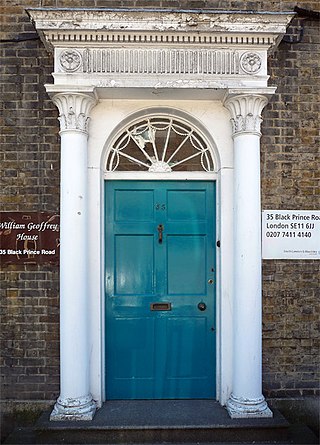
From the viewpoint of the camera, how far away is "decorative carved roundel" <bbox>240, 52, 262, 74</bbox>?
4.71 meters

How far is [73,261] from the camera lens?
15.0 ft

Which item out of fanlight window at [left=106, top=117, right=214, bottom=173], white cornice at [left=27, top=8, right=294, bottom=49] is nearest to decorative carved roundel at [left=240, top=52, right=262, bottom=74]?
white cornice at [left=27, top=8, right=294, bottom=49]

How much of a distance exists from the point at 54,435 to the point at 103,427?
0.47 metres

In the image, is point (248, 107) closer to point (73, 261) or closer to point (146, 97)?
point (146, 97)

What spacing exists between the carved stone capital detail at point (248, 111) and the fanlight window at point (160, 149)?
0.53 m

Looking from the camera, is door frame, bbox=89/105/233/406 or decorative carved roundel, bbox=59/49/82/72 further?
door frame, bbox=89/105/233/406

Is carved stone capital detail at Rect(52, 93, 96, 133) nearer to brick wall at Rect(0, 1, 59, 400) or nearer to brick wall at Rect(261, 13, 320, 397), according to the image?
brick wall at Rect(0, 1, 59, 400)

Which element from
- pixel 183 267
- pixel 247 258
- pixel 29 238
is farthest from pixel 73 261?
pixel 247 258

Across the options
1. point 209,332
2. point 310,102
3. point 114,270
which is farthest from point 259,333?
point 310,102

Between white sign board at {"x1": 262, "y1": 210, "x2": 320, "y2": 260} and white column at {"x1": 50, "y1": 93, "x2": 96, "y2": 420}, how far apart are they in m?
2.00

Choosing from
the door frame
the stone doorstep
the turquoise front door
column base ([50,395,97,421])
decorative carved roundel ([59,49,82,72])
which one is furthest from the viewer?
the turquoise front door

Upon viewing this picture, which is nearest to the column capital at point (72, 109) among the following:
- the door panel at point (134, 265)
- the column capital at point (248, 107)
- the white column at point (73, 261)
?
the white column at point (73, 261)

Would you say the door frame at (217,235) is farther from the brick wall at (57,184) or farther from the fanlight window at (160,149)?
the brick wall at (57,184)

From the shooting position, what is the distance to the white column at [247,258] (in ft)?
15.2
